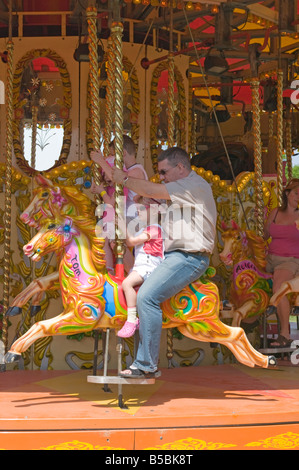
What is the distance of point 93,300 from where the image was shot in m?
5.80

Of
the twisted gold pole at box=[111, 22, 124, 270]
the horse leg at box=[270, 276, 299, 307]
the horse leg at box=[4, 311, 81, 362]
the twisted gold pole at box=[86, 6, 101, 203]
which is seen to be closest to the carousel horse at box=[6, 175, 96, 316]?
the twisted gold pole at box=[86, 6, 101, 203]

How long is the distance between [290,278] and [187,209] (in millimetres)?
1965

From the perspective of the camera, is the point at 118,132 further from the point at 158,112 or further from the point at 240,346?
the point at 158,112

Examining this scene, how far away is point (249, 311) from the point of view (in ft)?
24.5

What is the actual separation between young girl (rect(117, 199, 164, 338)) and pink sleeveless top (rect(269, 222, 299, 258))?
6.68 ft

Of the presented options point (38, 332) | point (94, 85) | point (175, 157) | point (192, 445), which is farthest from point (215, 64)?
point (192, 445)

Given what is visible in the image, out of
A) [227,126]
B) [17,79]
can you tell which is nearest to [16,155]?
[17,79]

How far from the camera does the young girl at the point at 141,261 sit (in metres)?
5.68

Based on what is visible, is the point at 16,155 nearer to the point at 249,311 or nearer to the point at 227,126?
the point at 249,311

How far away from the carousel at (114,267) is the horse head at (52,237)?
11 mm

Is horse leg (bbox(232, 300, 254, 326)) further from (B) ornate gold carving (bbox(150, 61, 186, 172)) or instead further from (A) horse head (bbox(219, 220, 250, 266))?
(B) ornate gold carving (bbox(150, 61, 186, 172))

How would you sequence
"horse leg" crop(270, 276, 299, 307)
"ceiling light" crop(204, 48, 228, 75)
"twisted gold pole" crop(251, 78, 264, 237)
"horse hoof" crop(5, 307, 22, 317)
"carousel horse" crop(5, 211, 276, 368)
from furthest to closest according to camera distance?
1. "ceiling light" crop(204, 48, 228, 75)
2. "twisted gold pole" crop(251, 78, 264, 237)
3. "horse leg" crop(270, 276, 299, 307)
4. "horse hoof" crop(5, 307, 22, 317)
5. "carousel horse" crop(5, 211, 276, 368)

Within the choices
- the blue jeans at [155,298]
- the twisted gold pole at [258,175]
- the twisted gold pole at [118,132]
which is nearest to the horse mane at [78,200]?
the twisted gold pole at [118,132]

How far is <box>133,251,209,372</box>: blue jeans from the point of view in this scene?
5539mm
